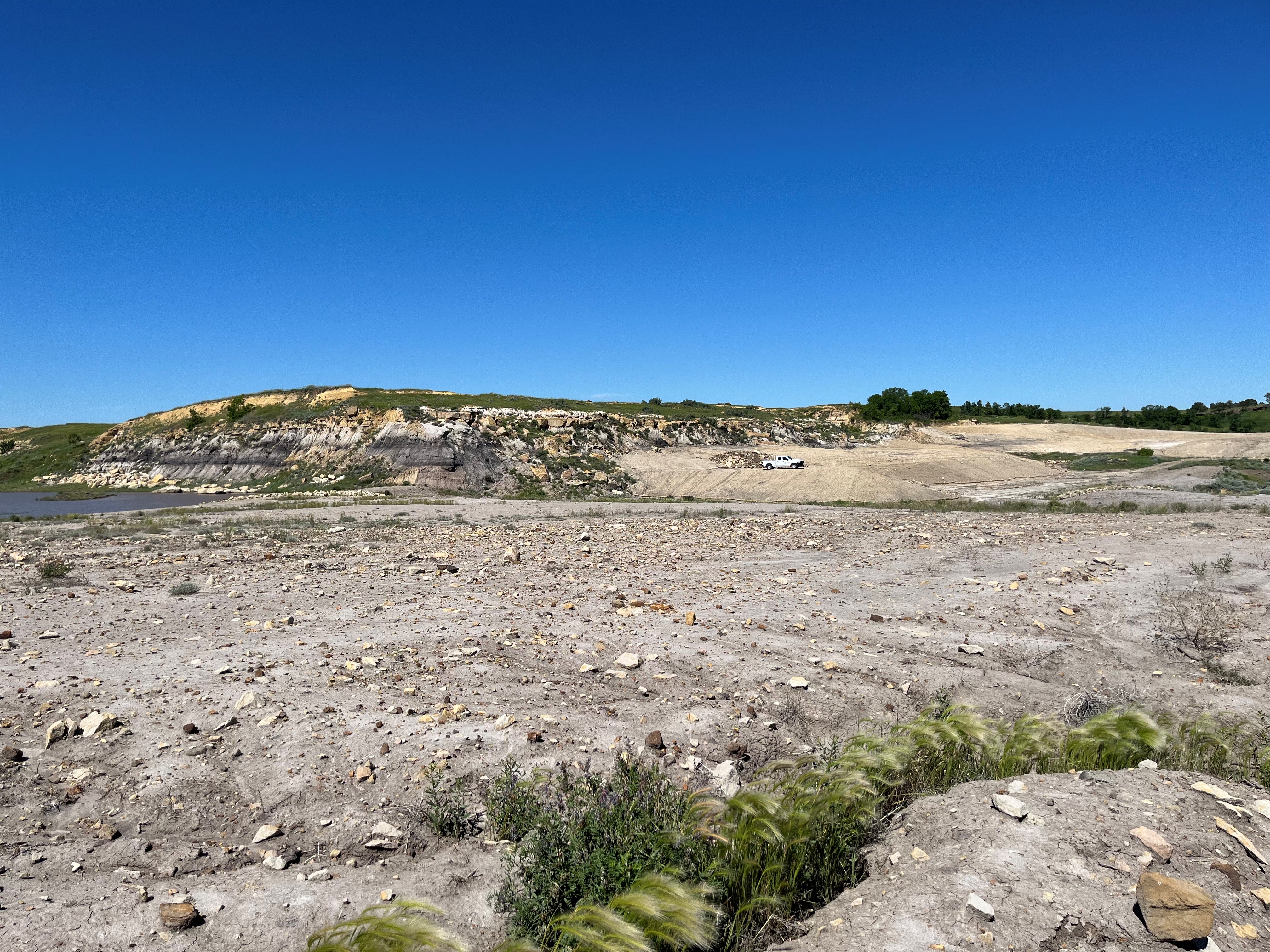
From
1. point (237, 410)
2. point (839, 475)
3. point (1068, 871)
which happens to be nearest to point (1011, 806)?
point (1068, 871)

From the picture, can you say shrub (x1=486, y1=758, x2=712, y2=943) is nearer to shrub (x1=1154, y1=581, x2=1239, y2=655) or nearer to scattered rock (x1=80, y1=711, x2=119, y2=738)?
scattered rock (x1=80, y1=711, x2=119, y2=738)

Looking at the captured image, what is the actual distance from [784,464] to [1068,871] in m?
43.9

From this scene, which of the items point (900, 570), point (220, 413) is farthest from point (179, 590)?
point (220, 413)

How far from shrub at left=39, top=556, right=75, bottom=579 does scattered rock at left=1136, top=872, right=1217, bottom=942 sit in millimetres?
15572

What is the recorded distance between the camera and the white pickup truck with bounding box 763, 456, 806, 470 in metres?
46.0

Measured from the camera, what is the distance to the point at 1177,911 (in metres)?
2.89

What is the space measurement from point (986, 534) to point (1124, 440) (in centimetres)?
6935

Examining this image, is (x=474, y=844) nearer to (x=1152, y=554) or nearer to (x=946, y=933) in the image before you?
(x=946, y=933)

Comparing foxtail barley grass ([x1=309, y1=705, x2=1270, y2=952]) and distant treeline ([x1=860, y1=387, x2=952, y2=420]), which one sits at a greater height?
distant treeline ([x1=860, y1=387, x2=952, y2=420])

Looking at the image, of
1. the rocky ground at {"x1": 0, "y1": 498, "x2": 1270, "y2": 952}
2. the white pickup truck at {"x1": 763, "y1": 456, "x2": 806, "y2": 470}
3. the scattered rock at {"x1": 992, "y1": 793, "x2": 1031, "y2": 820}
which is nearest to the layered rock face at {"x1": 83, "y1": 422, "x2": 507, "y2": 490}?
the white pickup truck at {"x1": 763, "y1": 456, "x2": 806, "y2": 470}

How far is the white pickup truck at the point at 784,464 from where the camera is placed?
46.0m

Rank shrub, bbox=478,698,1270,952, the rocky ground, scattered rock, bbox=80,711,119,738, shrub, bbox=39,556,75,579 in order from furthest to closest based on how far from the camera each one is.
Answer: shrub, bbox=39,556,75,579 → scattered rock, bbox=80,711,119,738 → the rocky ground → shrub, bbox=478,698,1270,952

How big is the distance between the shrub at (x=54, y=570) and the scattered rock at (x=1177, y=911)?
51.1 feet

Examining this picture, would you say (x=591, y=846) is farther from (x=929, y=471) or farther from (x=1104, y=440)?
(x=1104, y=440)
